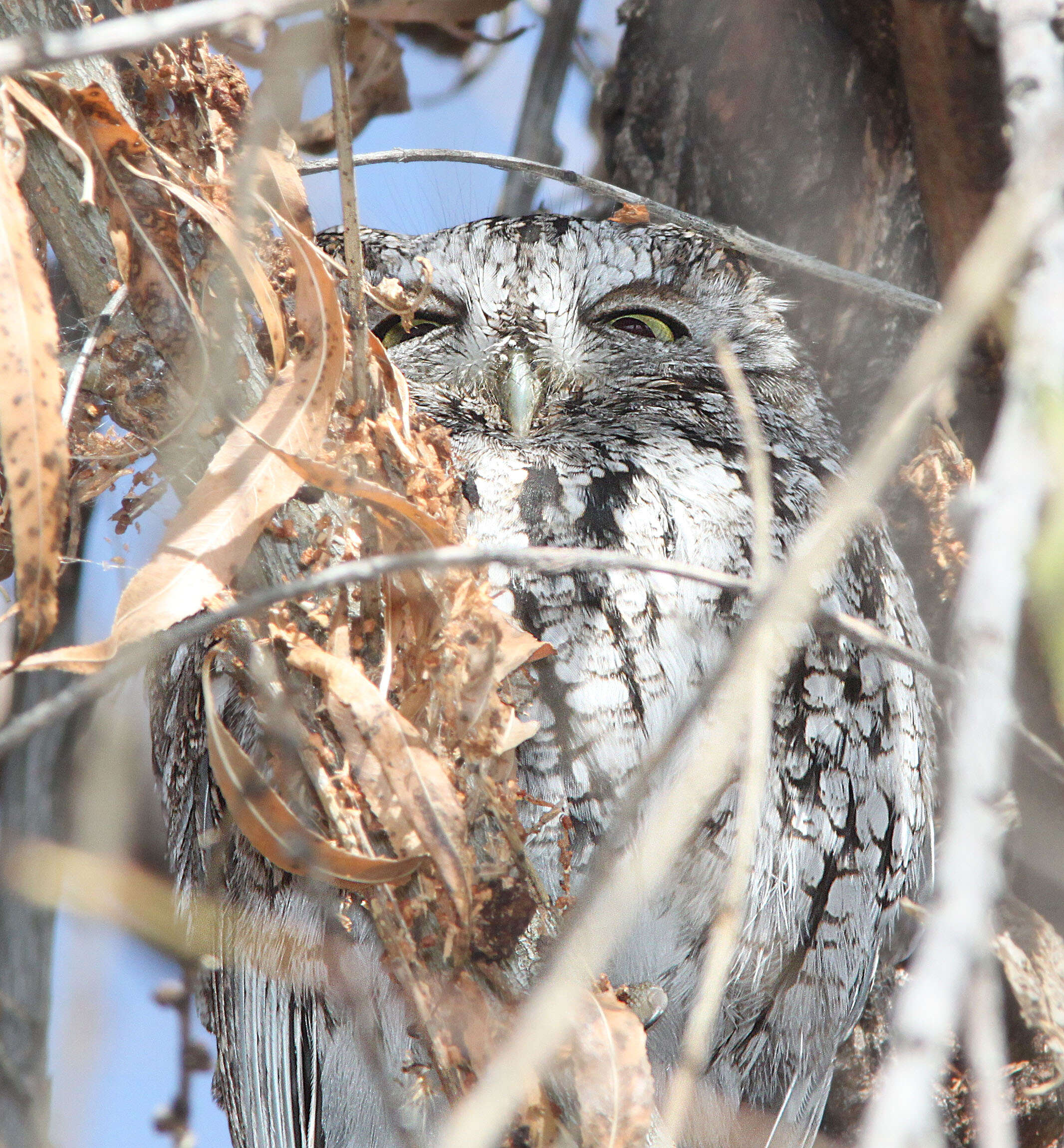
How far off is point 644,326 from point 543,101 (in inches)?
32.9

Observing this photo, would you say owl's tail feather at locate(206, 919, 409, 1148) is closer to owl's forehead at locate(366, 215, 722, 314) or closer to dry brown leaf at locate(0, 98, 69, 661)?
dry brown leaf at locate(0, 98, 69, 661)

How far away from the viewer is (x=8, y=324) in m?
0.95

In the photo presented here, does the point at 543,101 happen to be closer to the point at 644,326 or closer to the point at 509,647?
the point at 644,326

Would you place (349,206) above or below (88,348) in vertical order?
above

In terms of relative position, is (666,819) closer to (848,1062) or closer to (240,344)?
(240,344)

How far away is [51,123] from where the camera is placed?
1.07 metres

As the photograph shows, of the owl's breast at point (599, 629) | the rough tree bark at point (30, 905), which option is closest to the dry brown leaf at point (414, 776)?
the owl's breast at point (599, 629)

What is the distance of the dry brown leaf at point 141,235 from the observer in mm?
1097

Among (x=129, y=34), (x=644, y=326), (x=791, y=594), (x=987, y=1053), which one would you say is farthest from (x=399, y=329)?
(x=987, y=1053)

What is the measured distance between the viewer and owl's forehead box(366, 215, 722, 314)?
183cm

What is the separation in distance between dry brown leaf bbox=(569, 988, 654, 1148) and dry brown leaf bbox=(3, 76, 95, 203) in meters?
0.85

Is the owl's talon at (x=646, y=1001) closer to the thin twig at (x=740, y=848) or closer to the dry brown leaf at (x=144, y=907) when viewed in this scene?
the thin twig at (x=740, y=848)

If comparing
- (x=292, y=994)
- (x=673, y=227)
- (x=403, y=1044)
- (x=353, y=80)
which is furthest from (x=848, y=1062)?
(x=353, y=80)

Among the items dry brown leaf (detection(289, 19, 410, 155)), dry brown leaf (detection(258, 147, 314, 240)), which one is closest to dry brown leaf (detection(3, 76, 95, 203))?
dry brown leaf (detection(258, 147, 314, 240))
